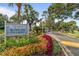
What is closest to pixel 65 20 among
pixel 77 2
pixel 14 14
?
pixel 77 2

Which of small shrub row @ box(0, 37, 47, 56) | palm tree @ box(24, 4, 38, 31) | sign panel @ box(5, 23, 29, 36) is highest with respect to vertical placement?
palm tree @ box(24, 4, 38, 31)

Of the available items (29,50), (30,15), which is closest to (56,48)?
(29,50)

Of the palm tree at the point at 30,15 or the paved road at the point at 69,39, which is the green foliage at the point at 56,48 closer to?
the paved road at the point at 69,39

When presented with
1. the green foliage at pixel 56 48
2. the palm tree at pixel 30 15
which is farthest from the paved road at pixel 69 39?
the palm tree at pixel 30 15

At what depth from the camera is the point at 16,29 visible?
175 inches

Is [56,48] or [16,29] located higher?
[16,29]

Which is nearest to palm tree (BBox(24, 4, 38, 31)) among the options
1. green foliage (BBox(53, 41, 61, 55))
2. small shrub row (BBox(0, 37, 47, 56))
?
small shrub row (BBox(0, 37, 47, 56))

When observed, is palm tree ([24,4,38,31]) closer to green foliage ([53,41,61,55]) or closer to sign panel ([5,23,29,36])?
sign panel ([5,23,29,36])

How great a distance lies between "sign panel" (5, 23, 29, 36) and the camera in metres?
4.41

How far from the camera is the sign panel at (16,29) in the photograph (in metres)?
4.41

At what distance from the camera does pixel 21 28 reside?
4.45 m

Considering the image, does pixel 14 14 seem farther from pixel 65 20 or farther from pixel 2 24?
pixel 65 20

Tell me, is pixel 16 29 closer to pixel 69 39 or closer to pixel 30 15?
pixel 30 15

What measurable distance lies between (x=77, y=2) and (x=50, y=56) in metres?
1.11
